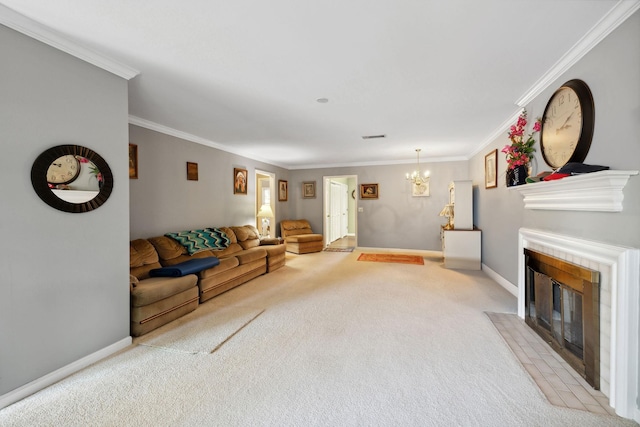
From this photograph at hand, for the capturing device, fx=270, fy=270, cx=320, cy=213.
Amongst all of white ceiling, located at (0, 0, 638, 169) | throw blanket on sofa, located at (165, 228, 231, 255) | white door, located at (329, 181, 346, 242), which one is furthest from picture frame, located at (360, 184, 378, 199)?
throw blanket on sofa, located at (165, 228, 231, 255)

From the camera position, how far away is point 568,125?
222 cm

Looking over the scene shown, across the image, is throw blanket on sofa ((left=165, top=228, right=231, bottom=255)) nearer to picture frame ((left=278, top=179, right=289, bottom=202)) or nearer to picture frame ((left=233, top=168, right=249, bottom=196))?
picture frame ((left=233, top=168, right=249, bottom=196))

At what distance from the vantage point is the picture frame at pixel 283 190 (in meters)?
7.55

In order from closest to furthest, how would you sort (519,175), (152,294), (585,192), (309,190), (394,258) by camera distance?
1. (585,192)
2. (152,294)
3. (519,175)
4. (394,258)
5. (309,190)

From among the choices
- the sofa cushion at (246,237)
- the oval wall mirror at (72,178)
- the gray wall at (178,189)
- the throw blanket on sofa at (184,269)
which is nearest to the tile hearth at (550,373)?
the throw blanket on sofa at (184,269)

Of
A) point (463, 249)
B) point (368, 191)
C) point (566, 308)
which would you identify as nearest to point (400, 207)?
point (368, 191)

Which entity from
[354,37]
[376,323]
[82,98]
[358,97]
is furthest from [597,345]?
[82,98]

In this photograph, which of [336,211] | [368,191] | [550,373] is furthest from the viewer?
[336,211]

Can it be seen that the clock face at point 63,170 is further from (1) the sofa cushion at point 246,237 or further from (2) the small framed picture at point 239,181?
(2) the small framed picture at point 239,181

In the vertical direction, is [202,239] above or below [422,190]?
below

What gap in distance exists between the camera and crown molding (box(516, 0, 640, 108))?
1.63 metres

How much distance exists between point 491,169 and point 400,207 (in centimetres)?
272

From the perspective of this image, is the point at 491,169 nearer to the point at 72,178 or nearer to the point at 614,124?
the point at 614,124

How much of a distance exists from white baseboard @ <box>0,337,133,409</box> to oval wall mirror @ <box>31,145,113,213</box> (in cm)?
116
